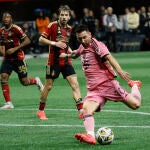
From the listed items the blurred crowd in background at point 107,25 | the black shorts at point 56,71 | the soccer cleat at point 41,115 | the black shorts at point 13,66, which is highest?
the black shorts at point 56,71

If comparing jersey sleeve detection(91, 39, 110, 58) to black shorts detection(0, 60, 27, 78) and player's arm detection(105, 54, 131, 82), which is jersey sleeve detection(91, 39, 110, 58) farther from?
black shorts detection(0, 60, 27, 78)

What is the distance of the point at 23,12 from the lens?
4612 cm

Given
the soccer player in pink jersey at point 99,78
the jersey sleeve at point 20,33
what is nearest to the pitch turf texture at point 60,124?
the soccer player in pink jersey at point 99,78

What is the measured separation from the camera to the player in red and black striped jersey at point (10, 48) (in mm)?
17281

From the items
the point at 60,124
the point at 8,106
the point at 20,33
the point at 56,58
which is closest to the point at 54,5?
the point at 20,33

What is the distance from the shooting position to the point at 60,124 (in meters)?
14.1

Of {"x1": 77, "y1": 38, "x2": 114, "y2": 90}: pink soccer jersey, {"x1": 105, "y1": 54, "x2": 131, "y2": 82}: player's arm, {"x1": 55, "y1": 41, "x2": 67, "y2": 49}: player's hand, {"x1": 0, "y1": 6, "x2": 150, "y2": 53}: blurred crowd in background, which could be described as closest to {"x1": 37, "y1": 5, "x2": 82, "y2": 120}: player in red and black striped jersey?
{"x1": 55, "y1": 41, "x2": 67, "y2": 49}: player's hand

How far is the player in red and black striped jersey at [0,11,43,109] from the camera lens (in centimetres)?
1728

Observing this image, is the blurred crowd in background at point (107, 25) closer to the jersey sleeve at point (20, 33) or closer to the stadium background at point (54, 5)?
the stadium background at point (54, 5)

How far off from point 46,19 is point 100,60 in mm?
27573

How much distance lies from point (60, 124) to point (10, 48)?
3895 millimetres

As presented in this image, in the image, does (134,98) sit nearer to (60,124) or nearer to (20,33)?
(60,124)

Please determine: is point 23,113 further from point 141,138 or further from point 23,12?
point 23,12

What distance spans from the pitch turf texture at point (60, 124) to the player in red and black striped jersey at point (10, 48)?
2.08 feet
